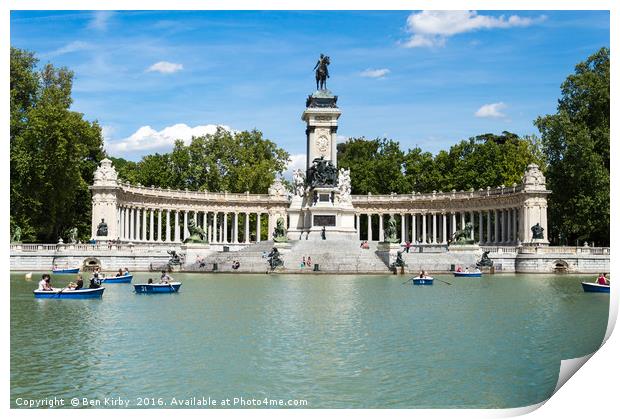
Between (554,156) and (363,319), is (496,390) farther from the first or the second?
(554,156)

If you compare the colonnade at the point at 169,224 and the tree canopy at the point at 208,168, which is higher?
the tree canopy at the point at 208,168

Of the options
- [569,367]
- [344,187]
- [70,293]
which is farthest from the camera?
[344,187]

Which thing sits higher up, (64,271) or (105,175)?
(105,175)

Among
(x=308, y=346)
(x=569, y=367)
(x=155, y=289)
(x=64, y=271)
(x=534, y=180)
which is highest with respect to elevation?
(x=534, y=180)

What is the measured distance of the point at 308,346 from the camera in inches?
763

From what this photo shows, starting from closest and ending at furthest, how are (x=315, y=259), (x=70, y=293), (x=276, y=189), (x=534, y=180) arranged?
(x=70, y=293)
(x=315, y=259)
(x=534, y=180)
(x=276, y=189)

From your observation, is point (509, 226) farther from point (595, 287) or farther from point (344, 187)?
point (595, 287)

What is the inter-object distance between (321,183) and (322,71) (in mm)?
11056

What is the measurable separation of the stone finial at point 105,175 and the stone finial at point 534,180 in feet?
121

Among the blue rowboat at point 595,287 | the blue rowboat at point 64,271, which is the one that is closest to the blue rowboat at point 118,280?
the blue rowboat at point 64,271

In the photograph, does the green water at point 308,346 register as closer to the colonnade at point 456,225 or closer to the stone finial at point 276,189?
the colonnade at point 456,225

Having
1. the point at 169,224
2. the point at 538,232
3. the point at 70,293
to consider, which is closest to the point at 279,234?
the point at 538,232

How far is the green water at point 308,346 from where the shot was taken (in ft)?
49.7
